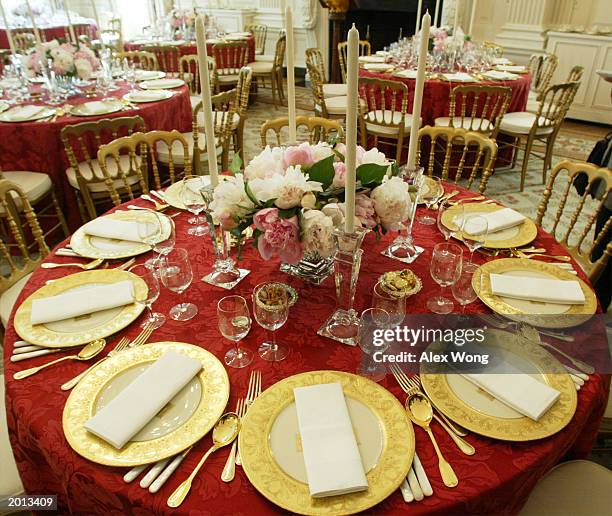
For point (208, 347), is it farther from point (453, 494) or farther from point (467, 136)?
point (467, 136)

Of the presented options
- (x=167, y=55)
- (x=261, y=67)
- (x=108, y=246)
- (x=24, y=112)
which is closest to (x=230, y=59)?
(x=261, y=67)

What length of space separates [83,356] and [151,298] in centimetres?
21

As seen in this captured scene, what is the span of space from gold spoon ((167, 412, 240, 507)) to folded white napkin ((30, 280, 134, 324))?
0.46 metres

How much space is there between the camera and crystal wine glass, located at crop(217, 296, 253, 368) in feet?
3.26

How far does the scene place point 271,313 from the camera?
3.19ft

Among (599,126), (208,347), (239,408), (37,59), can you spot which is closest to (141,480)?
(239,408)

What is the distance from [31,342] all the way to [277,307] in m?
0.58

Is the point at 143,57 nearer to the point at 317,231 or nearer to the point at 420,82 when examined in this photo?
the point at 420,82

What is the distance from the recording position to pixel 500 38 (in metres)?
5.73

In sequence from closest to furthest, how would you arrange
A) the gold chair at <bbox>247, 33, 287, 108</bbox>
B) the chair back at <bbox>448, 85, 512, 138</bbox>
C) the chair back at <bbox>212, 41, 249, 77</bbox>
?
the chair back at <bbox>448, 85, 512, 138</bbox>
the chair back at <bbox>212, 41, 249, 77</bbox>
the gold chair at <bbox>247, 33, 287, 108</bbox>

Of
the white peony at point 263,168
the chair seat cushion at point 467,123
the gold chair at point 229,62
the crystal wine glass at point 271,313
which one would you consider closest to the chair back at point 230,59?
the gold chair at point 229,62

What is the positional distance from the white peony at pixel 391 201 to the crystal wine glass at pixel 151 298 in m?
0.59

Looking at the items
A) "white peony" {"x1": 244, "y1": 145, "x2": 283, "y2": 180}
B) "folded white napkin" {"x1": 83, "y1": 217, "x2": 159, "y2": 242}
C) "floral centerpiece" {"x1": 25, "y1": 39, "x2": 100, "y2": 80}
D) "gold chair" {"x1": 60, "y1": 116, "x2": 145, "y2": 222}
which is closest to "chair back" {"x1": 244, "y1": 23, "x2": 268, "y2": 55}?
"floral centerpiece" {"x1": 25, "y1": 39, "x2": 100, "y2": 80}

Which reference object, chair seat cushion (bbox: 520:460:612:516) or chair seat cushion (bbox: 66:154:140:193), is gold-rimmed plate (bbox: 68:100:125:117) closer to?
chair seat cushion (bbox: 66:154:140:193)
